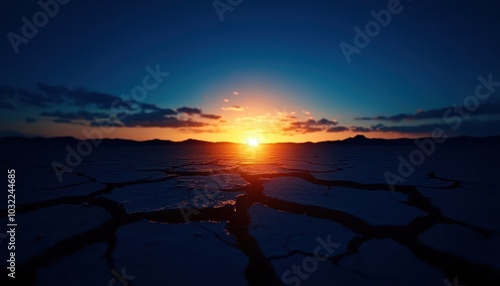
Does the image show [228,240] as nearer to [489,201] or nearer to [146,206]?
[146,206]

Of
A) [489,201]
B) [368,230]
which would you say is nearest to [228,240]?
[368,230]

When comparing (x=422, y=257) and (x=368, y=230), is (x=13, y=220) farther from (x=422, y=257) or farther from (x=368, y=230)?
(x=422, y=257)

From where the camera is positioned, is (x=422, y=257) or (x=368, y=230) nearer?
(x=422, y=257)

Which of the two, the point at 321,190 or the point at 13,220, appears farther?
the point at 321,190

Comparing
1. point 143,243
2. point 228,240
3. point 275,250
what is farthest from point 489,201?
point 143,243

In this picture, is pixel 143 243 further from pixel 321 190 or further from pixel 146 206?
pixel 321 190

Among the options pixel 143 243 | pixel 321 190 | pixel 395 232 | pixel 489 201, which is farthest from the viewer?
pixel 321 190

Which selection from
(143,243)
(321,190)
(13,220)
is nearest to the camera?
(143,243)

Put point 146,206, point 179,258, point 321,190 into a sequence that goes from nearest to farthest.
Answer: point 179,258, point 146,206, point 321,190

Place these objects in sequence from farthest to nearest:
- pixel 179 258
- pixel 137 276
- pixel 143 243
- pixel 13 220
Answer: pixel 13 220 → pixel 143 243 → pixel 179 258 → pixel 137 276
